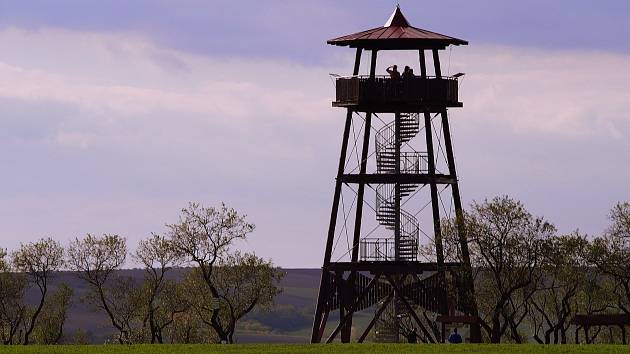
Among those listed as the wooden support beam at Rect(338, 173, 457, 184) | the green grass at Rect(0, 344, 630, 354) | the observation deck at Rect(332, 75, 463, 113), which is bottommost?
the green grass at Rect(0, 344, 630, 354)

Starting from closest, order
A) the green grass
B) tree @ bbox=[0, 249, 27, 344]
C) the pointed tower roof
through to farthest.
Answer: the green grass, the pointed tower roof, tree @ bbox=[0, 249, 27, 344]

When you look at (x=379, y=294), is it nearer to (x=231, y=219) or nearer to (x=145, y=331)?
(x=231, y=219)

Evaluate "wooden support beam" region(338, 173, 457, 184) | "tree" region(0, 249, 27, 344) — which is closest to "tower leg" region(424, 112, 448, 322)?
"wooden support beam" region(338, 173, 457, 184)

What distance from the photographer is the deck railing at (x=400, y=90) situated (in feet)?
301

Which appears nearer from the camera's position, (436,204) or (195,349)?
(195,349)

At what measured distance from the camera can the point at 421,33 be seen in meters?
91.2

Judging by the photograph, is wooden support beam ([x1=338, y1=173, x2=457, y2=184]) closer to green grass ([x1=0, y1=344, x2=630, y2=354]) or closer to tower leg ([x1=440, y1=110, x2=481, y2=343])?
tower leg ([x1=440, y1=110, x2=481, y2=343])

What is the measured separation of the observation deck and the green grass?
15053mm

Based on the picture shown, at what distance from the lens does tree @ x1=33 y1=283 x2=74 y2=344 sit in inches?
4823

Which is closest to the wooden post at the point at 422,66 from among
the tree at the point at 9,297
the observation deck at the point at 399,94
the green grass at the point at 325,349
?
the observation deck at the point at 399,94

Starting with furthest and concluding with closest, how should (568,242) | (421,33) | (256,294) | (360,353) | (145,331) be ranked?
(145,331)
(256,294)
(568,242)
(421,33)
(360,353)

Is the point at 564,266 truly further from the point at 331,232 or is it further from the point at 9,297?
the point at 9,297

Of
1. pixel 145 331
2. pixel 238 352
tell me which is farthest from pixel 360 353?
pixel 145 331

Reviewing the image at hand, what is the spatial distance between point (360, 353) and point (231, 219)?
32452 mm
